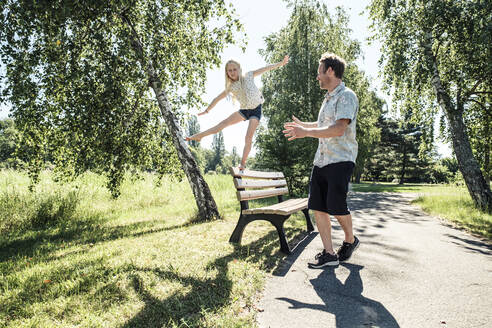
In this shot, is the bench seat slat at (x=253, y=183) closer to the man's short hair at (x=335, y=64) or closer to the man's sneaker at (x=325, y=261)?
the man's sneaker at (x=325, y=261)

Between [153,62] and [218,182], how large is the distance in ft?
26.3

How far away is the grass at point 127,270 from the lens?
2121 millimetres

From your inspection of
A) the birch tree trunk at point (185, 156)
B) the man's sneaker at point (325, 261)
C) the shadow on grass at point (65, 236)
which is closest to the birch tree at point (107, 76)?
the birch tree trunk at point (185, 156)

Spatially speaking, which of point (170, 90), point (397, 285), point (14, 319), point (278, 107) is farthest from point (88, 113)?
point (278, 107)

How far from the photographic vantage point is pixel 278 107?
16766 mm

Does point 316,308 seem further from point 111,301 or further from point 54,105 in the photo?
point 54,105

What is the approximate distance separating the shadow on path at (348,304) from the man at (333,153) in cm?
37

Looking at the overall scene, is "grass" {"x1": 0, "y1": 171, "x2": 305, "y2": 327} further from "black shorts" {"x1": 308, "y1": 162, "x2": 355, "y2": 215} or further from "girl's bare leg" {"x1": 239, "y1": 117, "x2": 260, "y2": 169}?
"girl's bare leg" {"x1": 239, "y1": 117, "x2": 260, "y2": 169}

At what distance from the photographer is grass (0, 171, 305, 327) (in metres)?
2.12

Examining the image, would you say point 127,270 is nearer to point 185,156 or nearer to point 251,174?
point 251,174

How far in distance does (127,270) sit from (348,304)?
90.3 inches

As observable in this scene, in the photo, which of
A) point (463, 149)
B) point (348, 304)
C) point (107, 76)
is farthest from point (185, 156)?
point (463, 149)

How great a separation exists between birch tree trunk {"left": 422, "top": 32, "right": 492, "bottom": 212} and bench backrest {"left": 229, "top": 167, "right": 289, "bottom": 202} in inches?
205

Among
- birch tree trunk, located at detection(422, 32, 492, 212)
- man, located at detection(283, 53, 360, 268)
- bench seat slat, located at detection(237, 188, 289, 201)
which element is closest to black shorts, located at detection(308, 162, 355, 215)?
man, located at detection(283, 53, 360, 268)
